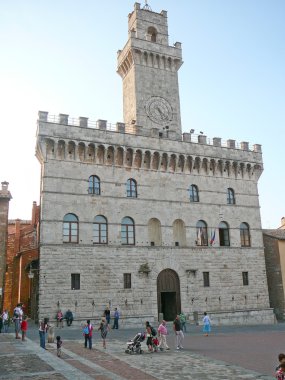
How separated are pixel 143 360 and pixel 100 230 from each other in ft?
50.7

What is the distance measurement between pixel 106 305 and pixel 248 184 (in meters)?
17.4

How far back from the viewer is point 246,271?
3372 centimetres

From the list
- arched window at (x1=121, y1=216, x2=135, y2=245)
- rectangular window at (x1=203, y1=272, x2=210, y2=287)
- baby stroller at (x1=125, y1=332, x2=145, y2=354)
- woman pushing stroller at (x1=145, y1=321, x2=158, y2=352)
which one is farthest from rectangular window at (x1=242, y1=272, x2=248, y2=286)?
baby stroller at (x1=125, y1=332, x2=145, y2=354)

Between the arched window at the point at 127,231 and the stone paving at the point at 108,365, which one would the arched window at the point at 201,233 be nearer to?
the arched window at the point at 127,231

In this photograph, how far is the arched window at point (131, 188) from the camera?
1234 inches

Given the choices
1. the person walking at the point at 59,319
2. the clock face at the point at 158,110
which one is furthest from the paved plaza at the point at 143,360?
the clock face at the point at 158,110

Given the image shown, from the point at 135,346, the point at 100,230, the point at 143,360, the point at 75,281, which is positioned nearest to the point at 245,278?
the point at 100,230

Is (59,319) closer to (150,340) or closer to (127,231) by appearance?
(127,231)

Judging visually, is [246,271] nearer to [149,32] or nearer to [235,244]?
[235,244]

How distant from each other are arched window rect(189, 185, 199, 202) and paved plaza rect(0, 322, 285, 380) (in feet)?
47.4

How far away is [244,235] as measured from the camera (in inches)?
1378

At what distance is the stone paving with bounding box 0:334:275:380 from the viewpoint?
11.4 metres

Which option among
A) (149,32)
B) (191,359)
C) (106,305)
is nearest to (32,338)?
(106,305)

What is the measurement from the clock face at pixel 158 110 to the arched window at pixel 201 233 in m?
9.73
